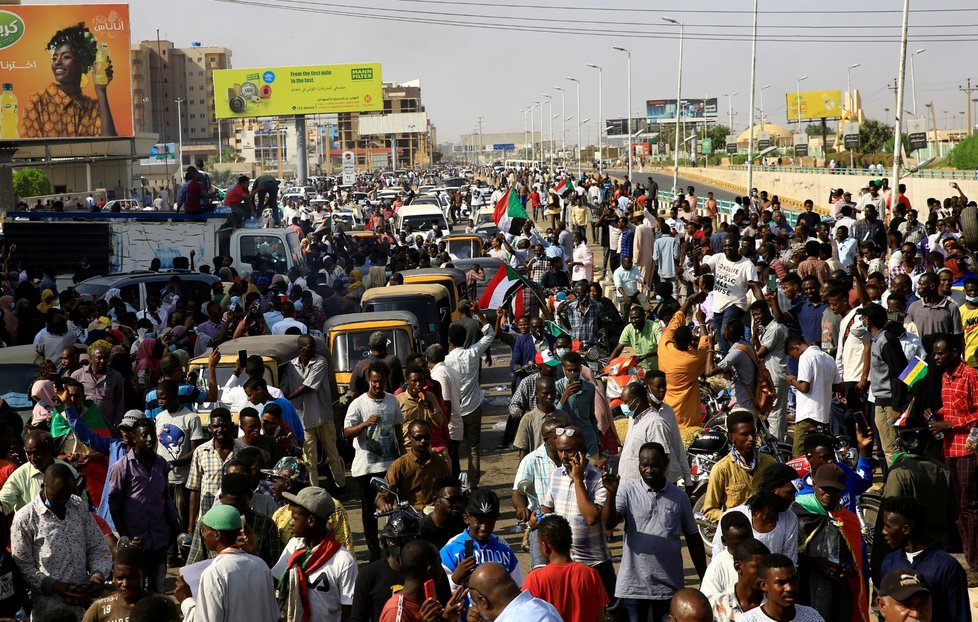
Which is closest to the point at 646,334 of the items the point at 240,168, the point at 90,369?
the point at 90,369

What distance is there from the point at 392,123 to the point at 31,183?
304 feet

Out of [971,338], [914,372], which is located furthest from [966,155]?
[914,372]

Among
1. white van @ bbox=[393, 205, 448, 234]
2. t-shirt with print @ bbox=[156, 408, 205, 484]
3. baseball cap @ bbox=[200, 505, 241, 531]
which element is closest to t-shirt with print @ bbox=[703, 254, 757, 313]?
t-shirt with print @ bbox=[156, 408, 205, 484]

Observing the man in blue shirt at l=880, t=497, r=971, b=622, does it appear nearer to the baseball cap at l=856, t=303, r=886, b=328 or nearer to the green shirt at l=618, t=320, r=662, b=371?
the baseball cap at l=856, t=303, r=886, b=328

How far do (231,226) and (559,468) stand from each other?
17.3 meters

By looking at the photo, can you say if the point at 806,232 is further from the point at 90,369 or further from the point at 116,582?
the point at 116,582

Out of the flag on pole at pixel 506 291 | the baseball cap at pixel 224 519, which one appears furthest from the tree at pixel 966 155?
the baseball cap at pixel 224 519

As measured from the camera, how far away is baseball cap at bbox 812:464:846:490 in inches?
271

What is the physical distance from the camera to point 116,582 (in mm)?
6086

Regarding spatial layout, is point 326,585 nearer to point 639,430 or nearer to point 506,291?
point 639,430

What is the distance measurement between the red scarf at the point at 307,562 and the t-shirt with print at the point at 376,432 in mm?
3093

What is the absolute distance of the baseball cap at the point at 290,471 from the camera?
24.9 feet

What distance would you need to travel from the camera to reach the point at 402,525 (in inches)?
255

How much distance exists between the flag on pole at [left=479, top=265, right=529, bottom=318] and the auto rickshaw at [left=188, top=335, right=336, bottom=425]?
4793 millimetres
